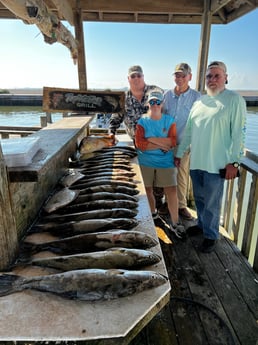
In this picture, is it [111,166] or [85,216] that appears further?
[111,166]

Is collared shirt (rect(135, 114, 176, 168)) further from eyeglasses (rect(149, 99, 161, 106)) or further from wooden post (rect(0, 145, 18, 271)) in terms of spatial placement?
wooden post (rect(0, 145, 18, 271))

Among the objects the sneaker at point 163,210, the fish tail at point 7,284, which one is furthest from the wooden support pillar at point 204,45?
the fish tail at point 7,284

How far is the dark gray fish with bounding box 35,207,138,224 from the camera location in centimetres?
184

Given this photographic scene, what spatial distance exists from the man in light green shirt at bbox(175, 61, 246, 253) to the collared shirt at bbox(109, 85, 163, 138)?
0.83m

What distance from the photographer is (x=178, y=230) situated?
363 cm

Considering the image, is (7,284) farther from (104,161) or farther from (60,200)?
(104,161)

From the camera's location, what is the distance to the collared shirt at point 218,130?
9.18 ft

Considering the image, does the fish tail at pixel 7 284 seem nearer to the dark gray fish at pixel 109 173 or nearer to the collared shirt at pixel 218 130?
the dark gray fish at pixel 109 173

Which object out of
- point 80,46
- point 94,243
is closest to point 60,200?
point 94,243

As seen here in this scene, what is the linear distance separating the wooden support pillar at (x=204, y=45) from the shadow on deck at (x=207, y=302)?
9.29 ft

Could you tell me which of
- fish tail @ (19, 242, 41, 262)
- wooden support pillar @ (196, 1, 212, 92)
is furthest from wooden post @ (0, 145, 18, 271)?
wooden support pillar @ (196, 1, 212, 92)

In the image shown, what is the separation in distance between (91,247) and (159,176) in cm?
200

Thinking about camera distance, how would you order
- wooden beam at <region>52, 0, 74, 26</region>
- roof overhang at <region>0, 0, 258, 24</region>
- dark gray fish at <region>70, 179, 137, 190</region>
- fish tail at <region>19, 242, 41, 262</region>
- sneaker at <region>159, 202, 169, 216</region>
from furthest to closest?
1. sneaker at <region>159, 202, 169, 216</region>
2. roof overhang at <region>0, 0, 258, 24</region>
3. wooden beam at <region>52, 0, 74, 26</region>
4. dark gray fish at <region>70, 179, 137, 190</region>
5. fish tail at <region>19, 242, 41, 262</region>

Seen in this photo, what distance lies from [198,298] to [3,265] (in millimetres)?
1896
